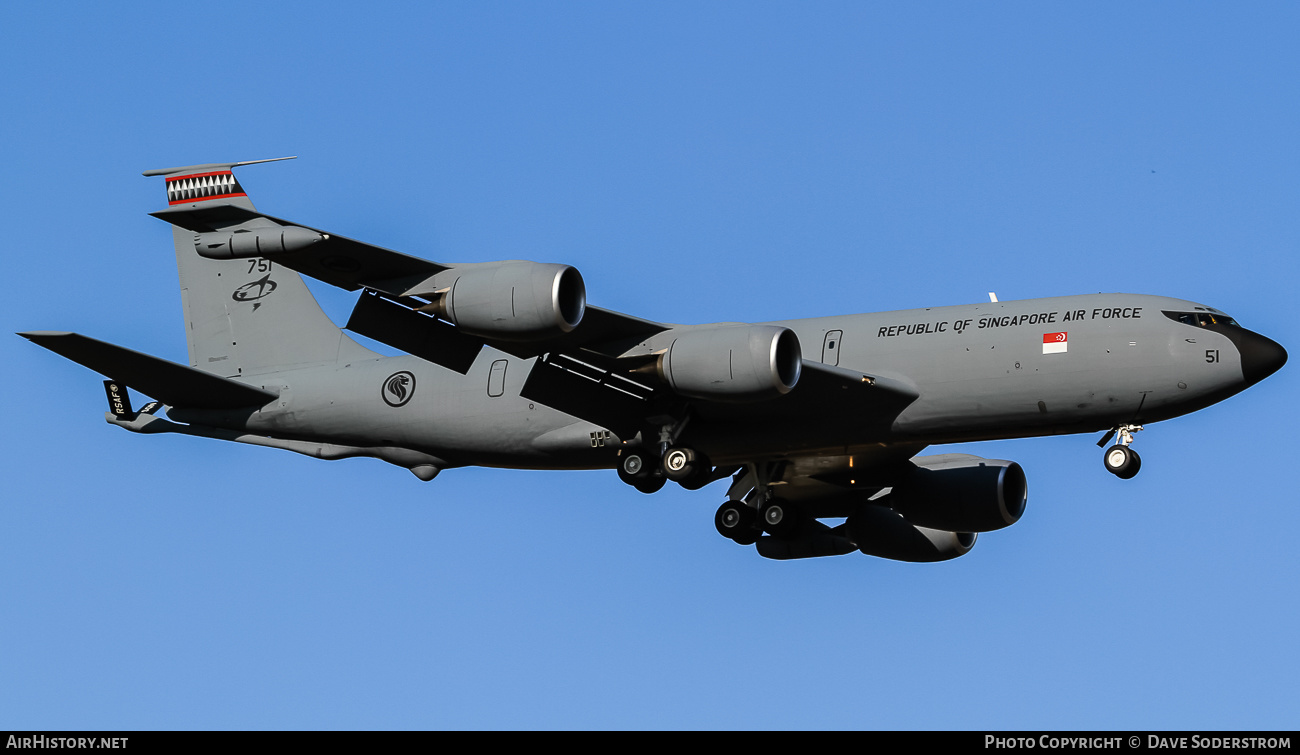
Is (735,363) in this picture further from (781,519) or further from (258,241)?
(258,241)

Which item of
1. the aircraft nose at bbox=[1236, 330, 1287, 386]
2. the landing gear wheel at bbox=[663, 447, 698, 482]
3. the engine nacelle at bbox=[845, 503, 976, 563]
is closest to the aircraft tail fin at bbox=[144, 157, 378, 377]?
the landing gear wheel at bbox=[663, 447, 698, 482]

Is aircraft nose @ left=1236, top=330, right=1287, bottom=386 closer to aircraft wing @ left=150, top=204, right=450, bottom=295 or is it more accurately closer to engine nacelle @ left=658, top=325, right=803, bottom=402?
engine nacelle @ left=658, top=325, right=803, bottom=402

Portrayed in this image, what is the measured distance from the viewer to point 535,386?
31.5 meters

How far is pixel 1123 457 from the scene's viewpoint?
29422 mm

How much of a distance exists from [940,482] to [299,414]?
13.6 m

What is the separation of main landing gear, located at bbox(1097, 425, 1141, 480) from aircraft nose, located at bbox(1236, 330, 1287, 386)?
6.96 feet

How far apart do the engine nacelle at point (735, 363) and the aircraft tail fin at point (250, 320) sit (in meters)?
9.33

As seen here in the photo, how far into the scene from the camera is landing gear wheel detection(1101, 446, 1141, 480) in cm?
2939

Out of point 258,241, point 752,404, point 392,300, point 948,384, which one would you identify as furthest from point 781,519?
point 258,241

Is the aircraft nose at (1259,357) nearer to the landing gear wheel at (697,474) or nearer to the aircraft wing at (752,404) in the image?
the aircraft wing at (752,404)

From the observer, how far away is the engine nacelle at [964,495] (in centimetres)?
3478

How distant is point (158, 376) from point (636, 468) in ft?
33.0

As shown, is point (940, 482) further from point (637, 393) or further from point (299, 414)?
point (299, 414)
